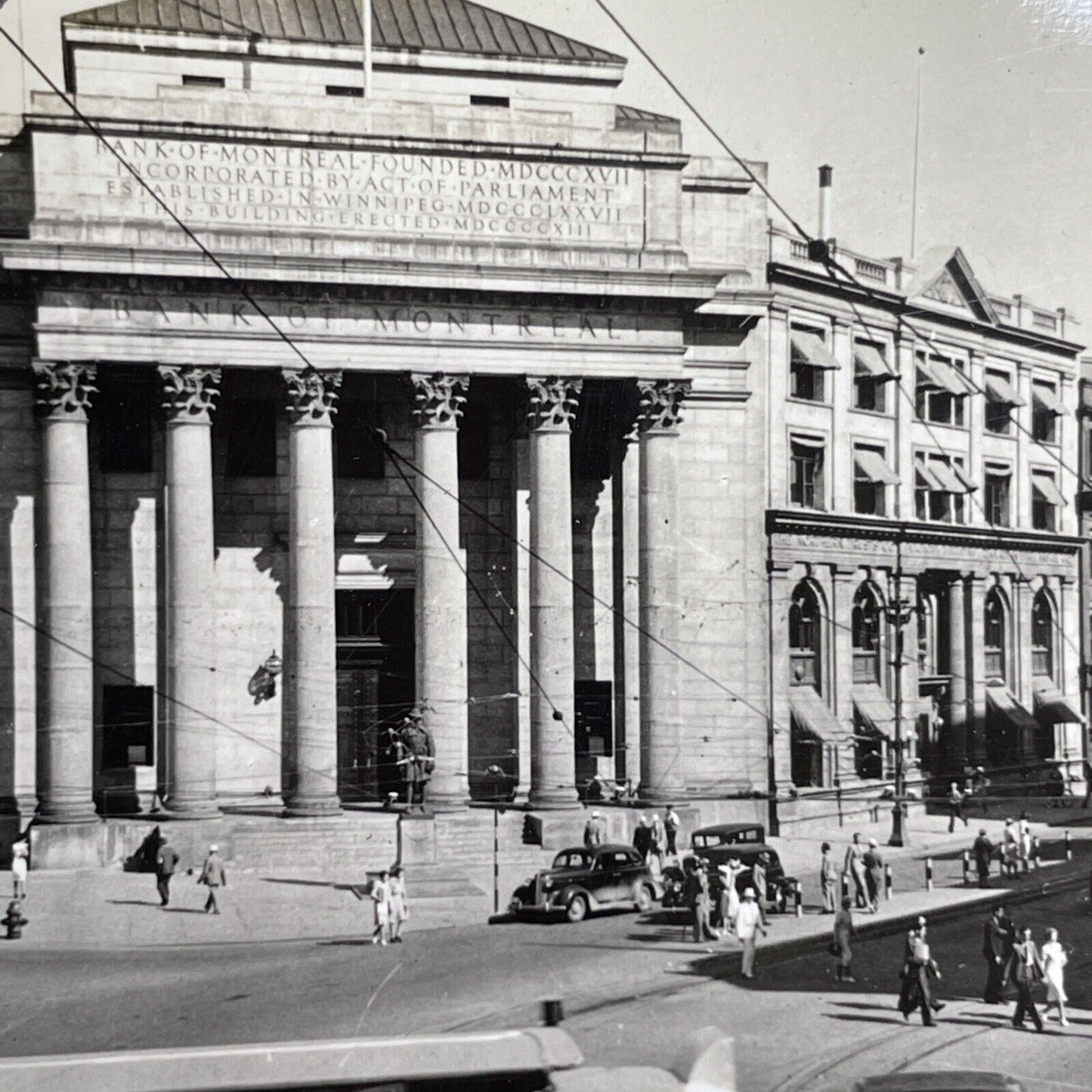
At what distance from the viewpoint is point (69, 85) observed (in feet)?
117

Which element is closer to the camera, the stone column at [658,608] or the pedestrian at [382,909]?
the pedestrian at [382,909]

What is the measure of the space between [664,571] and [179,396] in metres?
12.6

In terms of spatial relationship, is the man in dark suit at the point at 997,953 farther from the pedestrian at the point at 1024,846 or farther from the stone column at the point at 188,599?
the stone column at the point at 188,599

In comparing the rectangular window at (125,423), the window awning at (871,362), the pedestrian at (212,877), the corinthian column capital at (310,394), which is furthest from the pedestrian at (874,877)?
the window awning at (871,362)

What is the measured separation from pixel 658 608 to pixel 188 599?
1150 centimetres

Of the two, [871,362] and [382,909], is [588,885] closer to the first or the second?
[382,909]

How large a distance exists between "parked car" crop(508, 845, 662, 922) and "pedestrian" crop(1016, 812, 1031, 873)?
27.9 feet

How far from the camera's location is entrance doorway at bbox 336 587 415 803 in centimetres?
3528

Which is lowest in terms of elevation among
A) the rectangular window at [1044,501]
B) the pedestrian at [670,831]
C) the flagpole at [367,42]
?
the pedestrian at [670,831]

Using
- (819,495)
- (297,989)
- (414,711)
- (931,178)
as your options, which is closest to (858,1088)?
(297,989)

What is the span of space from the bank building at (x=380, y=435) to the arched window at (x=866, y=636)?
10.9ft

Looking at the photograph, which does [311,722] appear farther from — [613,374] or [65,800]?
[613,374]

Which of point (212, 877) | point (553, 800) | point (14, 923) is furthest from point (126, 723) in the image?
point (553, 800)

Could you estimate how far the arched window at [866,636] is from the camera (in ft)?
145
